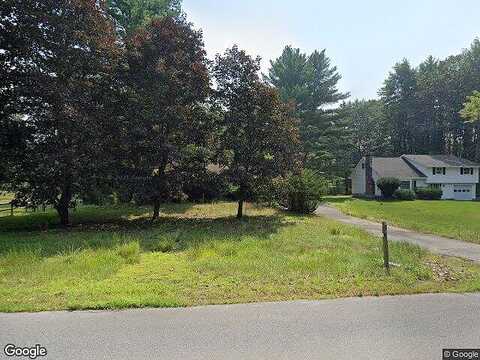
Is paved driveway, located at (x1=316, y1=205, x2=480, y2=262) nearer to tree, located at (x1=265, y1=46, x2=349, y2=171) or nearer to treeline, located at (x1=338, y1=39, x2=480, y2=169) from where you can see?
tree, located at (x1=265, y1=46, x2=349, y2=171)

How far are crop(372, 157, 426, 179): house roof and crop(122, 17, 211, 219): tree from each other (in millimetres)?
32506

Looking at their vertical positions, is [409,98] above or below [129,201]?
above

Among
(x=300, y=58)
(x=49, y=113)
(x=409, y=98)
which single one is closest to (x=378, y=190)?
(x=300, y=58)

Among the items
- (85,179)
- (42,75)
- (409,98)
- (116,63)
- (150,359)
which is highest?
(409,98)

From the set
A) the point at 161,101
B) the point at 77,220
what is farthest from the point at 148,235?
the point at 77,220

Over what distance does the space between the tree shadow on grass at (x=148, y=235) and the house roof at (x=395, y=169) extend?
99.7ft

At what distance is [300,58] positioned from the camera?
1745 inches

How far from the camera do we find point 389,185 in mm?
40969

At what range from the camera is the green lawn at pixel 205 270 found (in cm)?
600

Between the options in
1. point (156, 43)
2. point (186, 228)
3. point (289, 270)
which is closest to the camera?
point (289, 270)

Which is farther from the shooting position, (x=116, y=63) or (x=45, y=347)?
(x=116, y=63)

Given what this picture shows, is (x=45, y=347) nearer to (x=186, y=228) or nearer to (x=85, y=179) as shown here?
(x=186, y=228)

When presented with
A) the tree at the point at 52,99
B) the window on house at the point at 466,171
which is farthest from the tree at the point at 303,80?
the tree at the point at 52,99

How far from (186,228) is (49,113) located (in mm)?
7240
